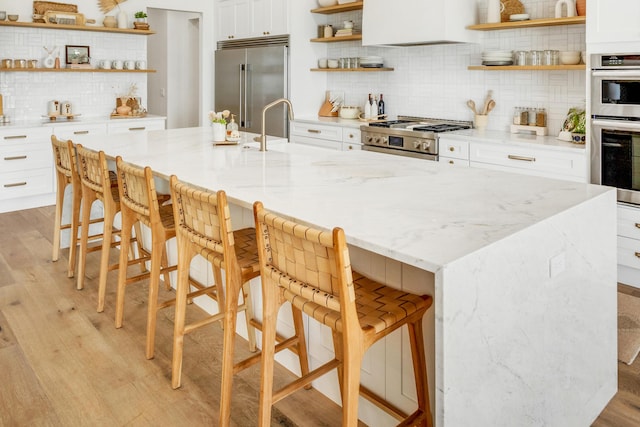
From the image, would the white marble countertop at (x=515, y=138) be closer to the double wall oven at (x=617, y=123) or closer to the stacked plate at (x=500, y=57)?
the double wall oven at (x=617, y=123)

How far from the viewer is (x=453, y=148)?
452cm

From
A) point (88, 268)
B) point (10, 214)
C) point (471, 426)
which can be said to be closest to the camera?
point (471, 426)

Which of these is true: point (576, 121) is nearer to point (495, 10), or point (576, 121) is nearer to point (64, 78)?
point (495, 10)

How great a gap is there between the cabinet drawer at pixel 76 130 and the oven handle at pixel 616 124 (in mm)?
4843

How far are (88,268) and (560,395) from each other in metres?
3.20

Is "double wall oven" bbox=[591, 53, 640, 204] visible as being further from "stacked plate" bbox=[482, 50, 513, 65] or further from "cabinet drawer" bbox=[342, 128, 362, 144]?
"cabinet drawer" bbox=[342, 128, 362, 144]

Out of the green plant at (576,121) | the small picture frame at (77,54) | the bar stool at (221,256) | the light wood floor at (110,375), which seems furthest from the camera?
the small picture frame at (77,54)

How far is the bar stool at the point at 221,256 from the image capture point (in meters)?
2.02

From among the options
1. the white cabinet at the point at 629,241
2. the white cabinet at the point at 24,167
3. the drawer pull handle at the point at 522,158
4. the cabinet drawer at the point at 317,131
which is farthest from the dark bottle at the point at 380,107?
the white cabinet at the point at 24,167

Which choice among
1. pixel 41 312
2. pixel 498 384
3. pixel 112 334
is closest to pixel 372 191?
pixel 498 384

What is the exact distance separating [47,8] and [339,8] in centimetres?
311

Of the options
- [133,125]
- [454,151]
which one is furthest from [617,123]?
[133,125]

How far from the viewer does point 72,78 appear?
6.25 m

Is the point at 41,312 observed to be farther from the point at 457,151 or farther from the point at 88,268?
the point at 457,151
